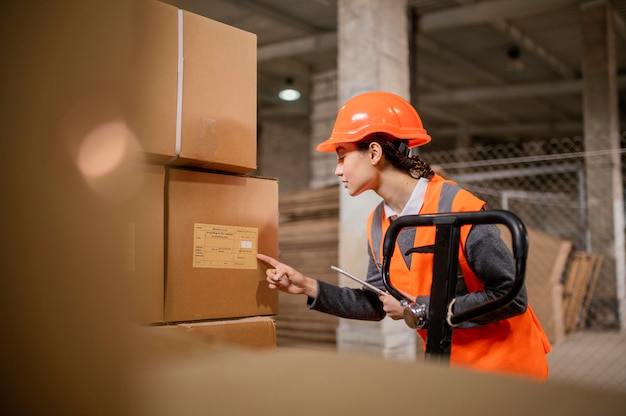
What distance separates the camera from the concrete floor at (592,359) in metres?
5.90

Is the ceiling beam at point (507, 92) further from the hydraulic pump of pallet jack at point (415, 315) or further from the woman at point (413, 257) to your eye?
the hydraulic pump of pallet jack at point (415, 315)

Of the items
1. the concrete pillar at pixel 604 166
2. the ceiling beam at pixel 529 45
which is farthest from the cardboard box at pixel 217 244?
the concrete pillar at pixel 604 166

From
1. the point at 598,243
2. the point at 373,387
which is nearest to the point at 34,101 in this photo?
the point at 373,387

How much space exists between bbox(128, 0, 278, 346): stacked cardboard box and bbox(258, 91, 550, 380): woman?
0.42 feet

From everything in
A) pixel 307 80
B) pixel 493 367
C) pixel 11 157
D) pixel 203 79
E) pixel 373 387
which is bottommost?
pixel 493 367

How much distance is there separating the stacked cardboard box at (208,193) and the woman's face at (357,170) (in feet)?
1.02

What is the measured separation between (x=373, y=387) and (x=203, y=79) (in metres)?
1.53

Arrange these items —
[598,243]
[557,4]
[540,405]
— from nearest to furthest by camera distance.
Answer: [540,405]
[557,4]
[598,243]

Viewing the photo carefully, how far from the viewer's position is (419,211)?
6.55 ft

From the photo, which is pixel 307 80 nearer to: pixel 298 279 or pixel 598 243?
pixel 598 243

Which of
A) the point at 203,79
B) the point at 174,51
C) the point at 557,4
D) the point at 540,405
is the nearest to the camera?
the point at 540,405

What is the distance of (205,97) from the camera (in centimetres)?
182

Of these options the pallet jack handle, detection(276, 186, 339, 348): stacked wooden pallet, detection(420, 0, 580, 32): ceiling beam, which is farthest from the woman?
detection(420, 0, 580, 32): ceiling beam

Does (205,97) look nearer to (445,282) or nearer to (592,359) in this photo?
(445,282)
